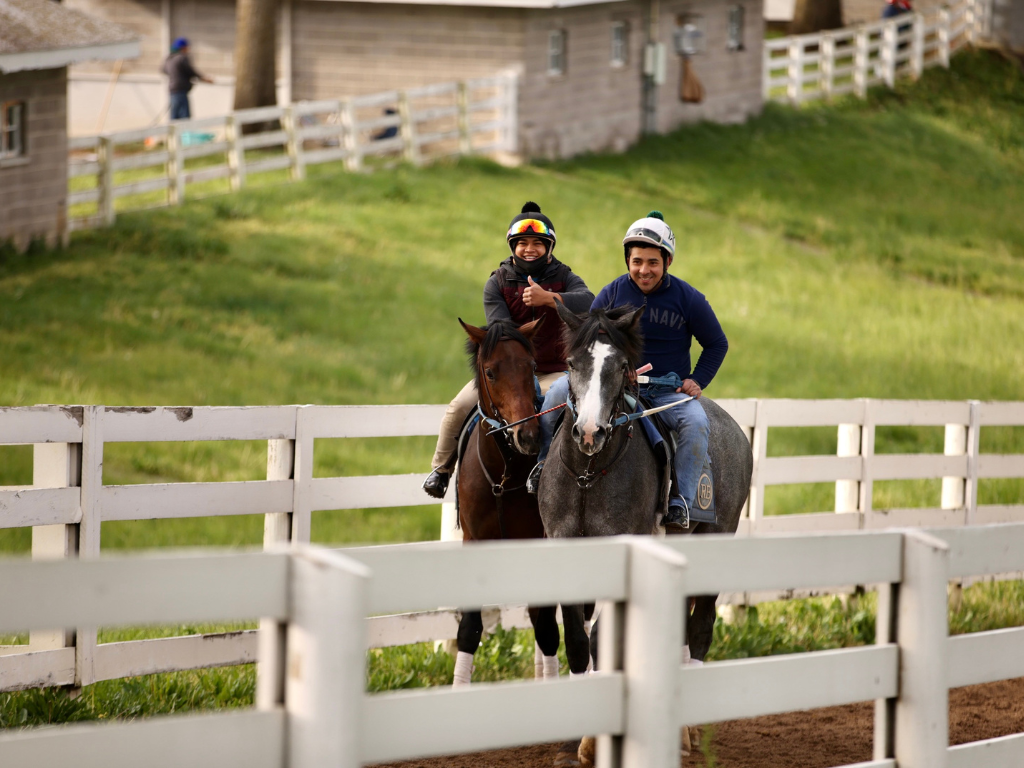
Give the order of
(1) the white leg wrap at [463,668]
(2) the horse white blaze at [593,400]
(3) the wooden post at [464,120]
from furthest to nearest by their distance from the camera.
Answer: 1. (3) the wooden post at [464,120]
2. (1) the white leg wrap at [463,668]
3. (2) the horse white blaze at [593,400]

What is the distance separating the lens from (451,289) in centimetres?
2033

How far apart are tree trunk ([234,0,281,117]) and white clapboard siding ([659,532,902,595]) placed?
2625cm

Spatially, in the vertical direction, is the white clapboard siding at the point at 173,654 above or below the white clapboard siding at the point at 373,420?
below

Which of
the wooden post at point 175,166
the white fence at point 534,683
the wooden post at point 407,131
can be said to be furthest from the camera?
the wooden post at point 407,131

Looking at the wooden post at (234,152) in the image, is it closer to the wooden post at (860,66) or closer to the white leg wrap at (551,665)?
the white leg wrap at (551,665)

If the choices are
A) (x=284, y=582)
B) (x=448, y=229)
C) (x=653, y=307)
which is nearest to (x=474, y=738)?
(x=284, y=582)

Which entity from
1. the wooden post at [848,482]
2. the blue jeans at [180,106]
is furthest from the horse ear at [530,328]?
the blue jeans at [180,106]

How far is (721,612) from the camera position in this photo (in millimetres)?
9734

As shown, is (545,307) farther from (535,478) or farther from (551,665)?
(551,665)

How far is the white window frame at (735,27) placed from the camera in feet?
120

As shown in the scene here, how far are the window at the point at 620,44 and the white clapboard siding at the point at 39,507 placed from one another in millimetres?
27605

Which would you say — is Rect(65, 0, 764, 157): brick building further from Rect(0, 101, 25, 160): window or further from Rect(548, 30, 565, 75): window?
Rect(0, 101, 25, 160): window

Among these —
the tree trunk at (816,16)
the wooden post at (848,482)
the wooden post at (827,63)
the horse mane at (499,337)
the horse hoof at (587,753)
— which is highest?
the tree trunk at (816,16)

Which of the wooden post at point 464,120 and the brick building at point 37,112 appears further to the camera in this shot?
the wooden post at point 464,120
